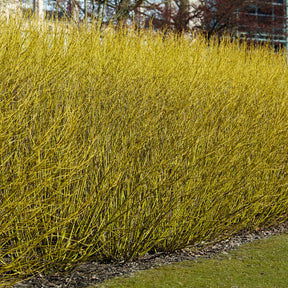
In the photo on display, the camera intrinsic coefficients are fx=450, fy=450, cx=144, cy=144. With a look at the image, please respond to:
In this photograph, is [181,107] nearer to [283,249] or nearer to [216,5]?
[283,249]

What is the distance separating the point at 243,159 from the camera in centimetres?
521

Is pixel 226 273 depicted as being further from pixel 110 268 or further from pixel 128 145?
pixel 128 145

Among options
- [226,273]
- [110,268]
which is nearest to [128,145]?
[110,268]

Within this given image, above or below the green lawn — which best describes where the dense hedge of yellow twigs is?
above

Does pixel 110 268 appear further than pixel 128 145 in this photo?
Yes

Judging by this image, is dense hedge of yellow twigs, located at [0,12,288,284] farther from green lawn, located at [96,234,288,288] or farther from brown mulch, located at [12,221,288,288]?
green lawn, located at [96,234,288,288]

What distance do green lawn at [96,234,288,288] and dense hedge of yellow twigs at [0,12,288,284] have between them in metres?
0.31

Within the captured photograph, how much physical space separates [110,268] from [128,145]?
1204 mm

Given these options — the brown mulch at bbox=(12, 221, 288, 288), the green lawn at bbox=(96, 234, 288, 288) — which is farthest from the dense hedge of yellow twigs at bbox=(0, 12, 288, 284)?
the green lawn at bbox=(96, 234, 288, 288)

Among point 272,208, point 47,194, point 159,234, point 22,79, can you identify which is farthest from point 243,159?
point 22,79

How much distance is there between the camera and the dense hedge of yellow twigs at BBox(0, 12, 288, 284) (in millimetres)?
3779

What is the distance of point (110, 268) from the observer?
433 centimetres

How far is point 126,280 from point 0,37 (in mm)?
2437

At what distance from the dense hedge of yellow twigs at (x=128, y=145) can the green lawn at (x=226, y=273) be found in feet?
1.03
